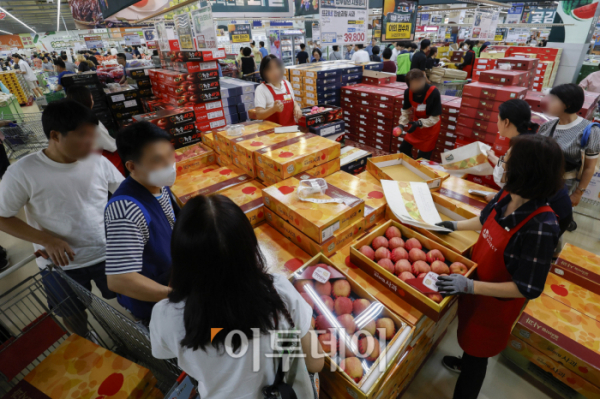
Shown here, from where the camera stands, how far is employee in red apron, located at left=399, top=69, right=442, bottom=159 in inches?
157

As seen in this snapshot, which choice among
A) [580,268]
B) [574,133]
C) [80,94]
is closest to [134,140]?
[80,94]

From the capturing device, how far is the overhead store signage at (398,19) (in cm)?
499

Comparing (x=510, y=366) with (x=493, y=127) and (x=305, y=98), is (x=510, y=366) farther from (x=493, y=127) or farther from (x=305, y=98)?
(x=305, y=98)

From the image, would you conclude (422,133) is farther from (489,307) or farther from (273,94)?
(489,307)

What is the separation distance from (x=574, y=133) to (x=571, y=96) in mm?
340

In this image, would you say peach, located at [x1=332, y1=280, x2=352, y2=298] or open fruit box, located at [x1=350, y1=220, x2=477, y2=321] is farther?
peach, located at [x1=332, y1=280, x2=352, y2=298]

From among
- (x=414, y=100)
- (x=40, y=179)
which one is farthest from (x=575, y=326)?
(x=40, y=179)

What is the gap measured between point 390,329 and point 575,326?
5.43ft

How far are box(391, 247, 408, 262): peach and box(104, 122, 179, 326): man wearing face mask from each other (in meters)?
1.34

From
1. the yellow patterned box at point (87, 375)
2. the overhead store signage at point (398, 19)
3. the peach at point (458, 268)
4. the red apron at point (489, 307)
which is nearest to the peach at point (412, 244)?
the peach at point (458, 268)

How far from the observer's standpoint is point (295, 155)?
2.37 m

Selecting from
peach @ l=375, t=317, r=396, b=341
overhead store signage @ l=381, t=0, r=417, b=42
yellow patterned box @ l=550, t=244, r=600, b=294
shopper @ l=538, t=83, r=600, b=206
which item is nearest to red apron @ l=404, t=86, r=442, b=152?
shopper @ l=538, t=83, r=600, b=206

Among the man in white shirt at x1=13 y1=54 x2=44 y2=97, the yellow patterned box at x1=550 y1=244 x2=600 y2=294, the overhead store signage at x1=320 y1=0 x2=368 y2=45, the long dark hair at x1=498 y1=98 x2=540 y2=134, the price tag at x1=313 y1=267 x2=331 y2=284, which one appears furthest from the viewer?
the man in white shirt at x1=13 y1=54 x2=44 y2=97

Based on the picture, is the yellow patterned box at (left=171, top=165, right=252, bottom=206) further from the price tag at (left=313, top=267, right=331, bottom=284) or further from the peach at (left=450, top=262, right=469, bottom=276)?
the peach at (left=450, top=262, right=469, bottom=276)
